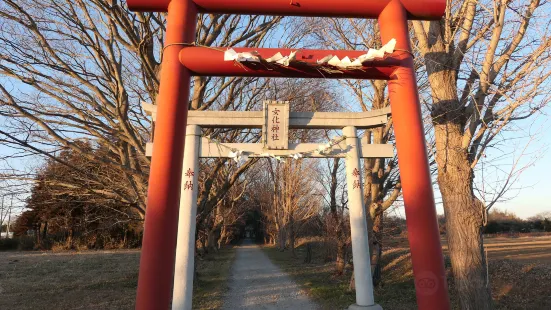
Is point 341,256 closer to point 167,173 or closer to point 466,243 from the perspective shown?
point 466,243

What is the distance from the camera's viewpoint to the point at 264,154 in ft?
18.9

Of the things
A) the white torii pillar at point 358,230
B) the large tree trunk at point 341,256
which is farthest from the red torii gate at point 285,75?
the large tree trunk at point 341,256

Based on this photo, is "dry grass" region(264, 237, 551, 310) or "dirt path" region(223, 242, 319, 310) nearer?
"dry grass" region(264, 237, 551, 310)

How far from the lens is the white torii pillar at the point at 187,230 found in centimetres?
514

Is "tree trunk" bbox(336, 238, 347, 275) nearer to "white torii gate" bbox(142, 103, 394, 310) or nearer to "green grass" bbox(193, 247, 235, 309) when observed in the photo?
"green grass" bbox(193, 247, 235, 309)

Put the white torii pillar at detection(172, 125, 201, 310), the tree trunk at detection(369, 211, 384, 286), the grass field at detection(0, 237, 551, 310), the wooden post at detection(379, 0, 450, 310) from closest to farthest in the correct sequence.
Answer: the wooden post at detection(379, 0, 450, 310) < the white torii pillar at detection(172, 125, 201, 310) < the grass field at detection(0, 237, 551, 310) < the tree trunk at detection(369, 211, 384, 286)

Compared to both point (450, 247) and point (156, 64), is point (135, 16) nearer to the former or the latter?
point (156, 64)

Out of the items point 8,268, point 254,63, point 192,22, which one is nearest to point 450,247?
point 254,63

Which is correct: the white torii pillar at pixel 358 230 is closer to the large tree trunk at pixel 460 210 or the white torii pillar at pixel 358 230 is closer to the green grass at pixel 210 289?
the large tree trunk at pixel 460 210

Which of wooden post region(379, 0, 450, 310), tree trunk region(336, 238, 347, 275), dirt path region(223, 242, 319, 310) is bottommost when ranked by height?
dirt path region(223, 242, 319, 310)

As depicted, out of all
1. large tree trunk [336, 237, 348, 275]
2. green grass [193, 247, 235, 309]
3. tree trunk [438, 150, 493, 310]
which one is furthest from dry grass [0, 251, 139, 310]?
tree trunk [438, 150, 493, 310]

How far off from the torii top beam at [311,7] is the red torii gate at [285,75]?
0.4 inches

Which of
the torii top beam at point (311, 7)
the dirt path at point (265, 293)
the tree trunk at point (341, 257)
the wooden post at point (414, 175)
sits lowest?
the dirt path at point (265, 293)

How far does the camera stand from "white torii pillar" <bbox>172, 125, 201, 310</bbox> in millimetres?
5141
